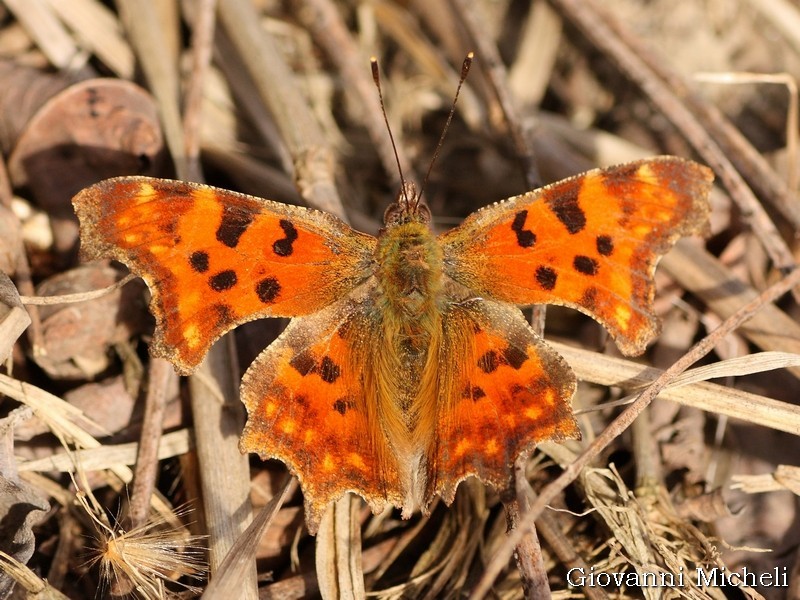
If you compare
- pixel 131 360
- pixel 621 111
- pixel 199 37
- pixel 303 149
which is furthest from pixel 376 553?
pixel 621 111

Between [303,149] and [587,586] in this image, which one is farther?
[303,149]

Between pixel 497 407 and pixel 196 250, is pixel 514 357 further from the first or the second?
pixel 196 250

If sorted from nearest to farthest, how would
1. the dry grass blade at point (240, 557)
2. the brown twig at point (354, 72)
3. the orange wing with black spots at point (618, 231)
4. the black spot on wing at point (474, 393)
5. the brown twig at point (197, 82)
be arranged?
the dry grass blade at point (240, 557), the black spot on wing at point (474, 393), the orange wing with black spots at point (618, 231), the brown twig at point (197, 82), the brown twig at point (354, 72)

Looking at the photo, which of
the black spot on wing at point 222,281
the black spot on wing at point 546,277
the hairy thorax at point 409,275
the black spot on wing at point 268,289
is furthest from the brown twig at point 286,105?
the black spot on wing at point 546,277

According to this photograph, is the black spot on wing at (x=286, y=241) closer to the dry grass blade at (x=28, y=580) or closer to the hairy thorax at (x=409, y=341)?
the hairy thorax at (x=409, y=341)

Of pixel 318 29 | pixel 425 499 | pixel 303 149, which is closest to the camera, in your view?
pixel 425 499

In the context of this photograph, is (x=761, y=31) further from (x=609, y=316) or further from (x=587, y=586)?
(x=587, y=586)
